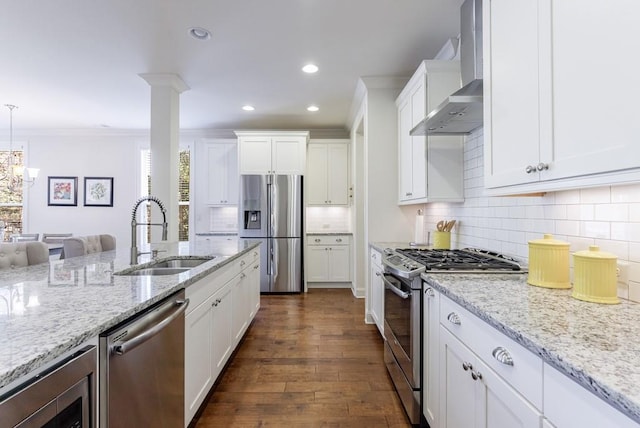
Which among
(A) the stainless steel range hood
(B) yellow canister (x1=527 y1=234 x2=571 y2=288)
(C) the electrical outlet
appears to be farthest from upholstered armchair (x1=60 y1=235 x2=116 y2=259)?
(C) the electrical outlet

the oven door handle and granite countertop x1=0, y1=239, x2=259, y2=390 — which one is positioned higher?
granite countertop x1=0, y1=239, x2=259, y2=390

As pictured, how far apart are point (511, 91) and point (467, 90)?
0.45 meters

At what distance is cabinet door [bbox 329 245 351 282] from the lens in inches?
202

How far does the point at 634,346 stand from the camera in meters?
0.78

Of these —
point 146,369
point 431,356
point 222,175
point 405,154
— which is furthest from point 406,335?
point 222,175

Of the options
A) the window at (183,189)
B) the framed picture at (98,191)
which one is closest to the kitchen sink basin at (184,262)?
the window at (183,189)

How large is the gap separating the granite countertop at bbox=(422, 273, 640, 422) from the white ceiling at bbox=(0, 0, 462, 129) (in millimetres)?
2088

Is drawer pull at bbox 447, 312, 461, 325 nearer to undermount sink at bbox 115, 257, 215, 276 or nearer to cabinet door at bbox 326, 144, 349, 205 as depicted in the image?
undermount sink at bbox 115, 257, 215, 276

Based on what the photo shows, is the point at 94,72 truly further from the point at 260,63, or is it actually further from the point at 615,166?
the point at 615,166

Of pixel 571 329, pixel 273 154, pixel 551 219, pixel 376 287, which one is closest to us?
pixel 571 329

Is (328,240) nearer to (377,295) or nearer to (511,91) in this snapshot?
(377,295)

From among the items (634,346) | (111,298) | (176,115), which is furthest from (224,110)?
(634,346)

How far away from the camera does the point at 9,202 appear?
5.74 meters

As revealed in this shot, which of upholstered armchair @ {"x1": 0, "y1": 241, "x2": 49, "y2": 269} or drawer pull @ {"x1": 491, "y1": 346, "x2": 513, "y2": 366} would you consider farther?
upholstered armchair @ {"x1": 0, "y1": 241, "x2": 49, "y2": 269}
